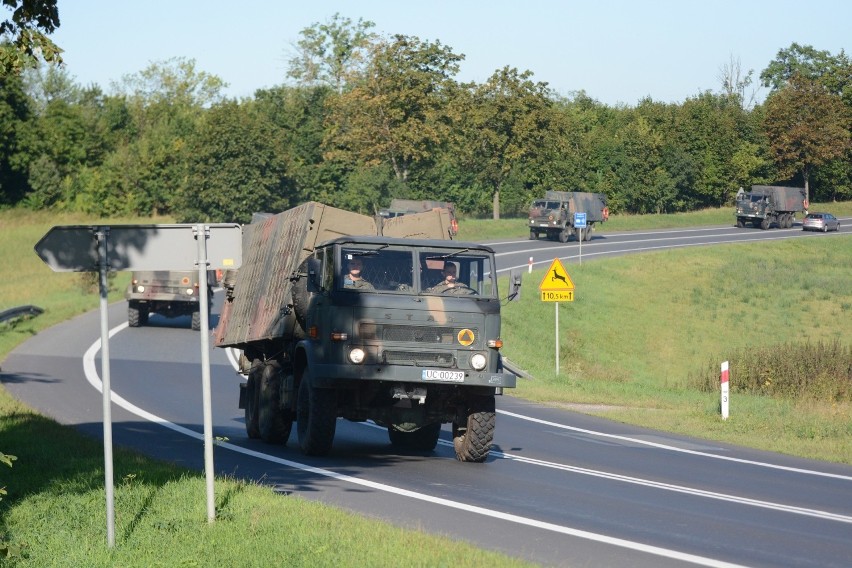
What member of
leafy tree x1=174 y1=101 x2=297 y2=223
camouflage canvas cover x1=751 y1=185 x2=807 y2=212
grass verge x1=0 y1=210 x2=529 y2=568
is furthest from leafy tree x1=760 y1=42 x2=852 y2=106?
grass verge x1=0 y1=210 x2=529 y2=568

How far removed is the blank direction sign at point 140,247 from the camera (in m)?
9.64

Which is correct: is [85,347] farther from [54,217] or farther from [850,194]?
[850,194]

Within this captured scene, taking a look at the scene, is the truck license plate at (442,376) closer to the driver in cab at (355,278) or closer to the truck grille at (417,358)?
the truck grille at (417,358)

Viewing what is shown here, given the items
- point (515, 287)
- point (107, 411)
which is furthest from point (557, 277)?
point (107, 411)

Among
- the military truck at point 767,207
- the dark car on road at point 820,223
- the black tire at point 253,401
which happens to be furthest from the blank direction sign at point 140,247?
the military truck at point 767,207

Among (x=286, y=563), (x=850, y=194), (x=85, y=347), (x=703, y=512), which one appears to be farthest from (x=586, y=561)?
(x=850, y=194)

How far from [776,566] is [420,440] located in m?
8.73

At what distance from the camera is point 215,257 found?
9.95 metres

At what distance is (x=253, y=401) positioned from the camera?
1842cm

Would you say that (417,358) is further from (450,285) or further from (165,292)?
(165,292)

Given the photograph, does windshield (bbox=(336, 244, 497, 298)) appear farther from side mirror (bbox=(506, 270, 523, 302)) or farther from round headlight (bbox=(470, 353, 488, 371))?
round headlight (bbox=(470, 353, 488, 371))

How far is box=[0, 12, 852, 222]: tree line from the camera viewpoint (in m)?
82.6

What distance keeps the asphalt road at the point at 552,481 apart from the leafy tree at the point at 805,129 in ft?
284

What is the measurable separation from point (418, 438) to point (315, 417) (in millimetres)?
2610
